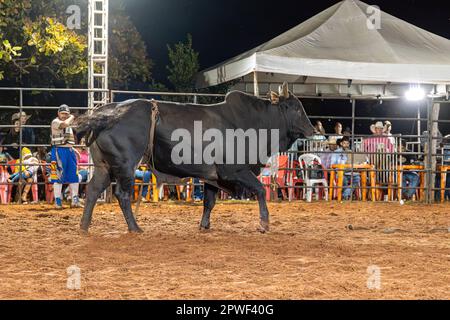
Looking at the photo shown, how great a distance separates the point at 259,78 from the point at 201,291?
34.0 feet

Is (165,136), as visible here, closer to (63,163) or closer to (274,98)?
(274,98)

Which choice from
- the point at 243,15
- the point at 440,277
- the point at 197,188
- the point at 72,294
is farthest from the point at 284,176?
the point at 243,15

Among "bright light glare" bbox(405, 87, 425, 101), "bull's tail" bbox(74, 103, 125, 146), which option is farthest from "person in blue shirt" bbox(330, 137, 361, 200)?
"bull's tail" bbox(74, 103, 125, 146)

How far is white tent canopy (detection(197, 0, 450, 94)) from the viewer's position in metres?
11.9

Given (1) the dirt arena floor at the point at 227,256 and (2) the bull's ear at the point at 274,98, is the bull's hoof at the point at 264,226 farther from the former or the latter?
(2) the bull's ear at the point at 274,98

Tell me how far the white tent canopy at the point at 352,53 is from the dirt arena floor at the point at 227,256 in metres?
2.83

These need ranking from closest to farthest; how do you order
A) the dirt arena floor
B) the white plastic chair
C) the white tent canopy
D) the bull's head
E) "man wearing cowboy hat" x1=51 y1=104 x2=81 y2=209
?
the dirt arena floor → the bull's head → "man wearing cowboy hat" x1=51 y1=104 x2=81 y2=209 → the white tent canopy → the white plastic chair

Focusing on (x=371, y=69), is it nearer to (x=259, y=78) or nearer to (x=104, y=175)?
(x=259, y=78)

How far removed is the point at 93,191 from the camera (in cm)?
770

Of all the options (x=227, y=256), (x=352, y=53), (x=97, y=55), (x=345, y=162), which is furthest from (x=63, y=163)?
(x=227, y=256)

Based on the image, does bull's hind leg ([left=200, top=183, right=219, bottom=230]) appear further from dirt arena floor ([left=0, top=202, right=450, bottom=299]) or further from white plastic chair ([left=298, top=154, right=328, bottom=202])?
white plastic chair ([left=298, top=154, right=328, bottom=202])

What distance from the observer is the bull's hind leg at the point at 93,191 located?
769 centimetres

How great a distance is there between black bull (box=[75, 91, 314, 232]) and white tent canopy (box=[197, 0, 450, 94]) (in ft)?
12.1

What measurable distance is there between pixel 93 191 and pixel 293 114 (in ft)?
8.10
